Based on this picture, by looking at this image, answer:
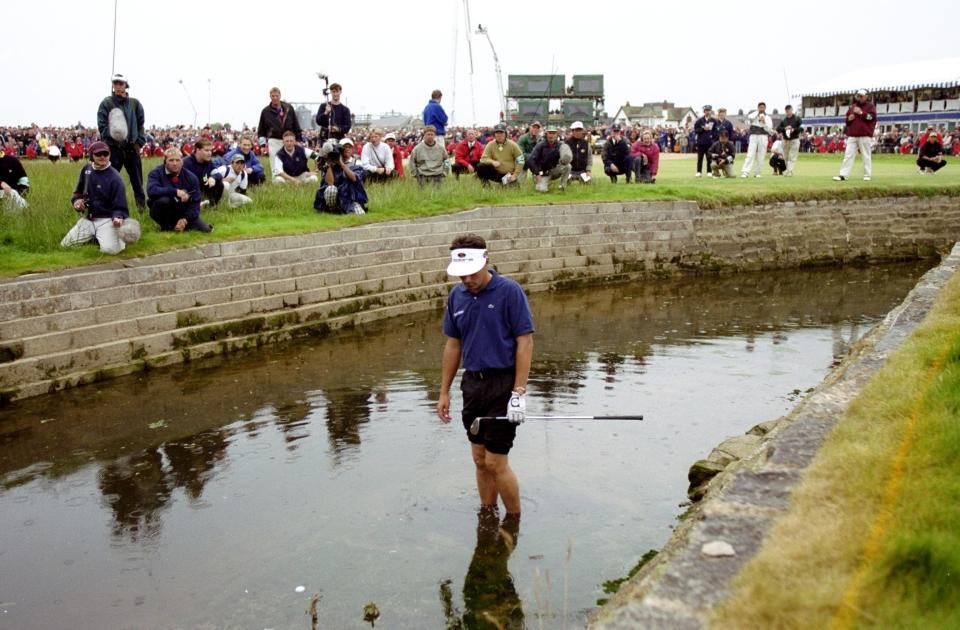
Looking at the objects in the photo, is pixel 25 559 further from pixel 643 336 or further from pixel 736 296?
pixel 736 296

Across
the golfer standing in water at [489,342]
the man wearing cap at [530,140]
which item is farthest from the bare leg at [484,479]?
the man wearing cap at [530,140]

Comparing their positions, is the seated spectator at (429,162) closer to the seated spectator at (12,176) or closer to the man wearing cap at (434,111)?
the man wearing cap at (434,111)

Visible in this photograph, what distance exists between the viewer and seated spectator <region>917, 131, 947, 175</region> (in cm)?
2675

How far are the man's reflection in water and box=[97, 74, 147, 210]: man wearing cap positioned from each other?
9.39 metres

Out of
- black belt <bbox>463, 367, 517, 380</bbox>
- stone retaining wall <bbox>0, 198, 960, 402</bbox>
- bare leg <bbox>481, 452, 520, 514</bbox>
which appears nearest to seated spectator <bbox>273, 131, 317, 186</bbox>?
stone retaining wall <bbox>0, 198, 960, 402</bbox>

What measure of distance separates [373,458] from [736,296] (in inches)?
432

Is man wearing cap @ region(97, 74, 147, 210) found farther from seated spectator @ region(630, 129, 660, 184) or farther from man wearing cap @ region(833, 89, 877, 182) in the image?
man wearing cap @ region(833, 89, 877, 182)

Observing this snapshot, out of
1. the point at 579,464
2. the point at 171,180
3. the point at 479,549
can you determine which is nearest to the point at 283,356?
the point at 171,180

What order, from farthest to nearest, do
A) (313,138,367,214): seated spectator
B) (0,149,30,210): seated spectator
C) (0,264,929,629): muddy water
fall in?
(313,138,367,214): seated spectator, (0,149,30,210): seated spectator, (0,264,929,629): muddy water

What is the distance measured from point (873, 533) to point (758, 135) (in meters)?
21.6

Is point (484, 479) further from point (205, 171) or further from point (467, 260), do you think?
point (205, 171)

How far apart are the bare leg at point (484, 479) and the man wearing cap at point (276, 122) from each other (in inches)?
472

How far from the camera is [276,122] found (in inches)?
697

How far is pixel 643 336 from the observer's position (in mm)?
13836
